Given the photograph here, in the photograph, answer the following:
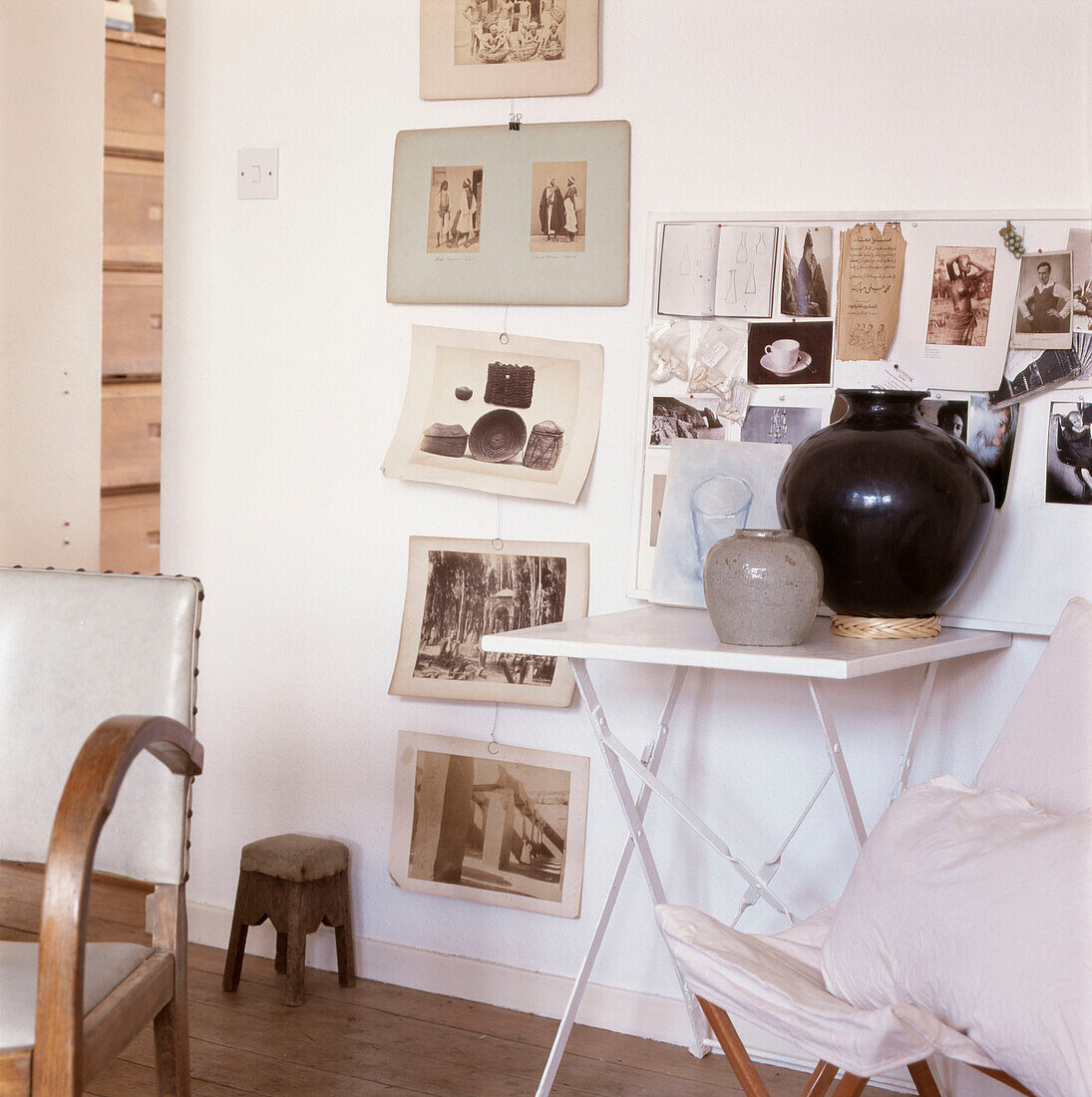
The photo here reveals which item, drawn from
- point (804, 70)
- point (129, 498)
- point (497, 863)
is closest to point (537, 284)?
point (804, 70)

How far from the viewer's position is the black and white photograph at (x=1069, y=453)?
201cm


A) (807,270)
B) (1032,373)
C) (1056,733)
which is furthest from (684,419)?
(1056,733)

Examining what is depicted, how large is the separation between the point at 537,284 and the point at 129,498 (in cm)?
198

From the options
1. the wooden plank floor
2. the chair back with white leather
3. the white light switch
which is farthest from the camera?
the white light switch

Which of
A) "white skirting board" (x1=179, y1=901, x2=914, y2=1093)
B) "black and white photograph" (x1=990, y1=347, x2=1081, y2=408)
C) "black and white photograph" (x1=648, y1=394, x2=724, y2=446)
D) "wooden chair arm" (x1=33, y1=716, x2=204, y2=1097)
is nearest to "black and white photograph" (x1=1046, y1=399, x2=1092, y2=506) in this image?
"black and white photograph" (x1=990, y1=347, x2=1081, y2=408)

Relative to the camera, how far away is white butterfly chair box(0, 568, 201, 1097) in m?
1.46

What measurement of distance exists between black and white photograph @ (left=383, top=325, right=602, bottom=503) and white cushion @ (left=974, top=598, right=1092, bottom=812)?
97 centimetres

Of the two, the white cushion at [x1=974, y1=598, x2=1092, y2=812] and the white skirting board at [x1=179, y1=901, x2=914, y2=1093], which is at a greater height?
the white cushion at [x1=974, y1=598, x2=1092, y2=812]

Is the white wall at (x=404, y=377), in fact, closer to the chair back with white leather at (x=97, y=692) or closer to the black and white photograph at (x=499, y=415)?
the black and white photograph at (x=499, y=415)

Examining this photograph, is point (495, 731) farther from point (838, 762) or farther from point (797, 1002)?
point (797, 1002)

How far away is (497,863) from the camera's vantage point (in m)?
2.46

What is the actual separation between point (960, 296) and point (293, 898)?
162 cm

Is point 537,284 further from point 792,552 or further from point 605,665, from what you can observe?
point 792,552

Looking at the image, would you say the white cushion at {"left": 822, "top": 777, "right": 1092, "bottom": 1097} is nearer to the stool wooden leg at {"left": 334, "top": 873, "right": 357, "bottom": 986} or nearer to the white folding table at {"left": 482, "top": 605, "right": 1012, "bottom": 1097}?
the white folding table at {"left": 482, "top": 605, "right": 1012, "bottom": 1097}
